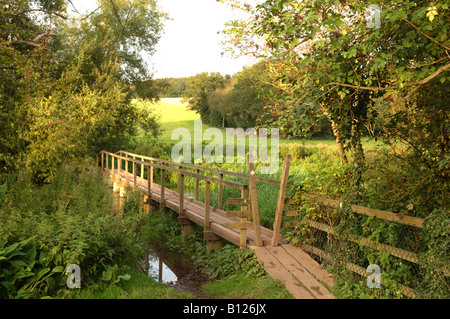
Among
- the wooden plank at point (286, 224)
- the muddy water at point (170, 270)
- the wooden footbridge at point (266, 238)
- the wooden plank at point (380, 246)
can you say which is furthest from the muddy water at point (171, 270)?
the wooden plank at point (380, 246)

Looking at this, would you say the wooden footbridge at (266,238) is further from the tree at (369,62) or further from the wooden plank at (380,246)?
the tree at (369,62)

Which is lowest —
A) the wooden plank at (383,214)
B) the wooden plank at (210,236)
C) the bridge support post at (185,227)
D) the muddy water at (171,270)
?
the muddy water at (171,270)

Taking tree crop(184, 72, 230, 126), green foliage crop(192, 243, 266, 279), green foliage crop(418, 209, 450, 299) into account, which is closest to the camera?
green foliage crop(418, 209, 450, 299)

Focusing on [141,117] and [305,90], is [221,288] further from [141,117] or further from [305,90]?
[141,117]

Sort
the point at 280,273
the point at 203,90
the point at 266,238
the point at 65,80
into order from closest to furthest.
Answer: the point at 280,273 → the point at 266,238 → the point at 65,80 → the point at 203,90

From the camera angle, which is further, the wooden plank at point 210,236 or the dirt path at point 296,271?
the wooden plank at point 210,236

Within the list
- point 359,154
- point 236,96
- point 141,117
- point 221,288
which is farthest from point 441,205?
point 236,96

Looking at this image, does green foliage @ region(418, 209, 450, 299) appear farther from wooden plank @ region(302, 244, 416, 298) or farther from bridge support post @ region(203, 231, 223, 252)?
bridge support post @ region(203, 231, 223, 252)

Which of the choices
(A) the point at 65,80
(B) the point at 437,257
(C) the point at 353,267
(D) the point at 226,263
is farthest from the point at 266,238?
(A) the point at 65,80

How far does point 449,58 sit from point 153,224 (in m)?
7.42

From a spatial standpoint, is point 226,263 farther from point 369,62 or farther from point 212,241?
point 369,62

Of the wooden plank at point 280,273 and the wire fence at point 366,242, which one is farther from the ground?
the wire fence at point 366,242

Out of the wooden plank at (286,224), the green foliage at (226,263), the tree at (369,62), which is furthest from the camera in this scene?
the wooden plank at (286,224)

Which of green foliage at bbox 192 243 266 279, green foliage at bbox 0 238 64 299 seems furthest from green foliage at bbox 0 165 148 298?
green foliage at bbox 192 243 266 279
